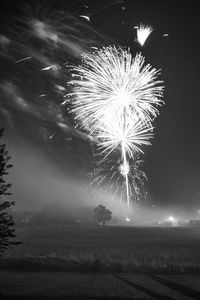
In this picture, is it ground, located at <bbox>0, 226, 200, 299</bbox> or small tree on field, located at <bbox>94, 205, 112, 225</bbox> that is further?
small tree on field, located at <bbox>94, 205, 112, 225</bbox>

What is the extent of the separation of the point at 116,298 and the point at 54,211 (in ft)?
521

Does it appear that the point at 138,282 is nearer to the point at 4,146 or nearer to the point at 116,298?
the point at 116,298

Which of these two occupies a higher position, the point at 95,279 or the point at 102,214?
the point at 102,214

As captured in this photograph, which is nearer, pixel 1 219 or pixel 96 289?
pixel 1 219

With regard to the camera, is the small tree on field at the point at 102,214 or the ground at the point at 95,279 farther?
the small tree on field at the point at 102,214

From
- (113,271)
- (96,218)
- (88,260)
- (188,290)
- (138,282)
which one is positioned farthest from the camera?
(96,218)

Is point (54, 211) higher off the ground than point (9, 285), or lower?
higher

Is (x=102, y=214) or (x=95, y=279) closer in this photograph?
(x=95, y=279)

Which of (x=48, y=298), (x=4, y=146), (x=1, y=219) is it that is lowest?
(x=48, y=298)

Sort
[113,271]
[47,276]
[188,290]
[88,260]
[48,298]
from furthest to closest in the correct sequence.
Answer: [88,260] → [113,271] → [47,276] → [188,290] → [48,298]

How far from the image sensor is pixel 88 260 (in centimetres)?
3022

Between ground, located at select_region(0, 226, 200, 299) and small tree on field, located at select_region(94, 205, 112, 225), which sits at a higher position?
small tree on field, located at select_region(94, 205, 112, 225)

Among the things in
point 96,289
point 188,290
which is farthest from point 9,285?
point 188,290

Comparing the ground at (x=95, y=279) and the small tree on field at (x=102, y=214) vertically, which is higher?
the small tree on field at (x=102, y=214)
